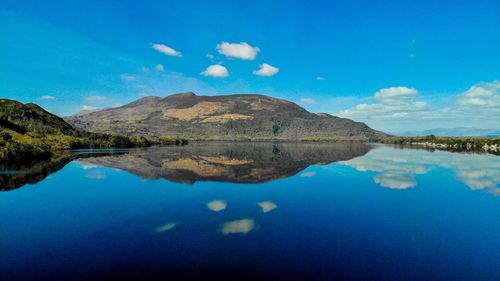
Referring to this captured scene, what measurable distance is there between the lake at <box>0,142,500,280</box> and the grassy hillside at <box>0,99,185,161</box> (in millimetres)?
41171

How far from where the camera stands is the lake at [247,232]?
15086 millimetres

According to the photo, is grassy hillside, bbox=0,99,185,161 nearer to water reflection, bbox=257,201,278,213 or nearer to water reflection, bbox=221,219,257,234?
water reflection, bbox=257,201,278,213

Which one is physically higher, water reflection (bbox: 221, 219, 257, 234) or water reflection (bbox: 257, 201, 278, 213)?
water reflection (bbox: 221, 219, 257, 234)

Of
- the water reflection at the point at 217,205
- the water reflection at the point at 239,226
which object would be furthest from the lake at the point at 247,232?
the water reflection at the point at 217,205

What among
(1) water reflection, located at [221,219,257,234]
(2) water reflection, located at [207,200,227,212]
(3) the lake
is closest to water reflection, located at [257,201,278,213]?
(3) the lake

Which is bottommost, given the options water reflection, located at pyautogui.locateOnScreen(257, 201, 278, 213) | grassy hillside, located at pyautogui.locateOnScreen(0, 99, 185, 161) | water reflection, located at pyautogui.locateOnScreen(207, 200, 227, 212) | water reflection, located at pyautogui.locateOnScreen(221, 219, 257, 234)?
water reflection, located at pyautogui.locateOnScreen(257, 201, 278, 213)

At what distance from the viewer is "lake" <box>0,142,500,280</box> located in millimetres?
15086

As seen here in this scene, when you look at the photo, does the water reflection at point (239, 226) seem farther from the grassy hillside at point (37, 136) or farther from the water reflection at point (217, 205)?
the grassy hillside at point (37, 136)

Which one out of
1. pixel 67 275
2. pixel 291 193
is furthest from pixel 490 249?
pixel 67 275

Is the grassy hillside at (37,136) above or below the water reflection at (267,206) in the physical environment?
above

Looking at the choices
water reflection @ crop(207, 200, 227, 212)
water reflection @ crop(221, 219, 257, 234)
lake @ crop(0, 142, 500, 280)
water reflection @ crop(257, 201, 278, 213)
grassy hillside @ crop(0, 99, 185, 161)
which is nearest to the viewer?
lake @ crop(0, 142, 500, 280)

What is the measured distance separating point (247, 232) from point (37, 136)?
120248mm

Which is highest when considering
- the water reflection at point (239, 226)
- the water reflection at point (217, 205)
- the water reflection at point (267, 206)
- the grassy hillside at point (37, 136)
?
the grassy hillside at point (37, 136)

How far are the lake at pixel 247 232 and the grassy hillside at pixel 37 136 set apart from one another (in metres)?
41.2
